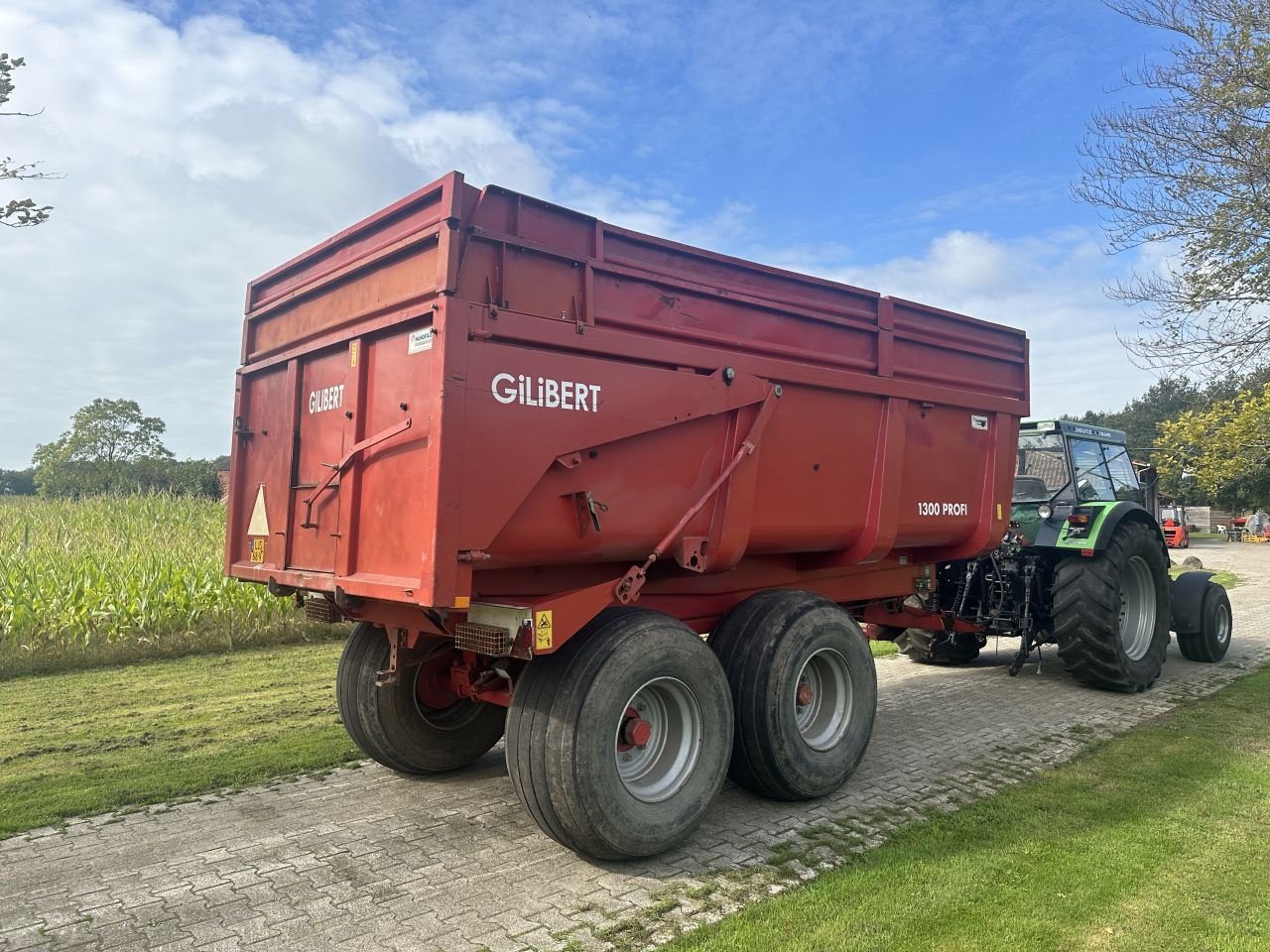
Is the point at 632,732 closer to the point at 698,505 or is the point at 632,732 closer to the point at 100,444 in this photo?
the point at 698,505

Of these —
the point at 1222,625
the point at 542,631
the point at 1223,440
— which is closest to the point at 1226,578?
the point at 1223,440

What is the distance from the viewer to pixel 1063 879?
12.5 ft

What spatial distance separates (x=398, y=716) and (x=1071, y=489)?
258 inches

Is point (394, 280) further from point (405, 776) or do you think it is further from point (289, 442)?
point (405, 776)

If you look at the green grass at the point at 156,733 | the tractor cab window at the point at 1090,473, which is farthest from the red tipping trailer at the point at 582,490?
the tractor cab window at the point at 1090,473

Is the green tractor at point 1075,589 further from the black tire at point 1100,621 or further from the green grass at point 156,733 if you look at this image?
the green grass at point 156,733

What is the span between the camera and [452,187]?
12.5 ft

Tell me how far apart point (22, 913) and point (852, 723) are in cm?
413

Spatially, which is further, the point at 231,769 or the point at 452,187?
the point at 231,769

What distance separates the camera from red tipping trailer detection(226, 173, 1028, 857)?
381 cm

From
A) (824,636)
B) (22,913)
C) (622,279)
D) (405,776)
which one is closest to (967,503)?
(824,636)

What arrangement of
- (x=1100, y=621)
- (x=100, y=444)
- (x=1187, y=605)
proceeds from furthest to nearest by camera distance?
(x=100, y=444) → (x=1187, y=605) → (x=1100, y=621)

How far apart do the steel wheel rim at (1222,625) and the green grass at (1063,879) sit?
428 cm

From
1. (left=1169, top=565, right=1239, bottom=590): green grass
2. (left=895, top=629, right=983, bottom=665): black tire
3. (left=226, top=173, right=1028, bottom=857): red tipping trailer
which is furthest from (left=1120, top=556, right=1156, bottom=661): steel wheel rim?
(left=1169, top=565, right=1239, bottom=590): green grass
